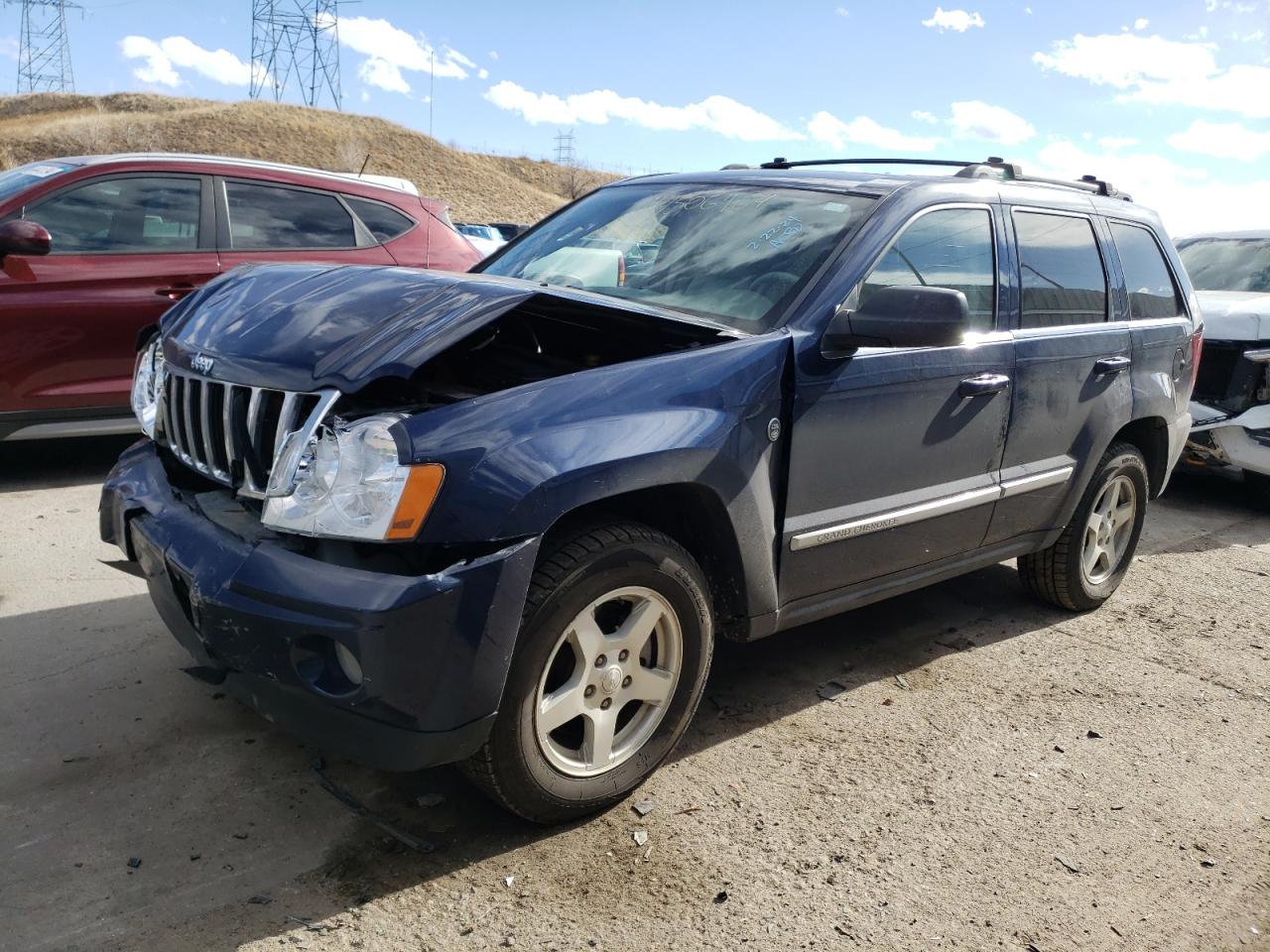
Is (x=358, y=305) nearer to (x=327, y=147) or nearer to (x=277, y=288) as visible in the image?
(x=277, y=288)

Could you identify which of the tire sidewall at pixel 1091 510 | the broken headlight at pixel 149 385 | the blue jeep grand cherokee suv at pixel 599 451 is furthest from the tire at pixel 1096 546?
the broken headlight at pixel 149 385

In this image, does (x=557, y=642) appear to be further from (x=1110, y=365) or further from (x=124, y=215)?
(x=124, y=215)

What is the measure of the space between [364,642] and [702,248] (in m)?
1.95

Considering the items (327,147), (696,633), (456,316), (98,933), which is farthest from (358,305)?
(327,147)

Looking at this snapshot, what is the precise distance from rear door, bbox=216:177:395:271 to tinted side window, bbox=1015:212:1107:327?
4.14 metres

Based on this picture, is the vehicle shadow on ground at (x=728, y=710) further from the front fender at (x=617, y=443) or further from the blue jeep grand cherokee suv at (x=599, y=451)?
→ the front fender at (x=617, y=443)

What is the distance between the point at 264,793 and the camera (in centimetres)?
292

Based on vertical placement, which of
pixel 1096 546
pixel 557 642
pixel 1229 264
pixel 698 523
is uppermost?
pixel 1229 264

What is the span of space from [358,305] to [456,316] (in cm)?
34

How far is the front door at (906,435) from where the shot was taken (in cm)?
324

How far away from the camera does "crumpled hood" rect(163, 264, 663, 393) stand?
256 cm

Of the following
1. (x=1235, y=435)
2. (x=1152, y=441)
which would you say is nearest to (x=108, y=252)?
(x=1152, y=441)

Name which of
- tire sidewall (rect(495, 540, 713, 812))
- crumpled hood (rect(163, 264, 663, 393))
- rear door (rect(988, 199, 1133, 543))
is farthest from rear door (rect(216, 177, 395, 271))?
tire sidewall (rect(495, 540, 713, 812))

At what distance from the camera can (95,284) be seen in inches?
226
